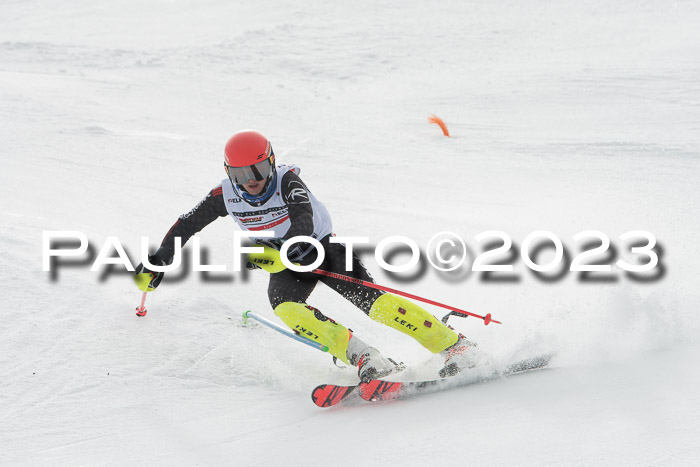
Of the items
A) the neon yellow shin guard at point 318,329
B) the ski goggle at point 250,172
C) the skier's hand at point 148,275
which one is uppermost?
the ski goggle at point 250,172

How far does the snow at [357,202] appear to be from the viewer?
10.9ft

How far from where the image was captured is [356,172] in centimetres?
873

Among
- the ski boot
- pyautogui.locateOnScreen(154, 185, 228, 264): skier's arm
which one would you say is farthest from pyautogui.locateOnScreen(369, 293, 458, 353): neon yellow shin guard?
pyautogui.locateOnScreen(154, 185, 228, 264): skier's arm

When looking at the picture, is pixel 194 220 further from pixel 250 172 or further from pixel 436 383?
pixel 436 383

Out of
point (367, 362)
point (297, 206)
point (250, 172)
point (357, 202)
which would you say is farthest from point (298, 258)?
point (357, 202)

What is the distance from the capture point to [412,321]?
13.1 feet

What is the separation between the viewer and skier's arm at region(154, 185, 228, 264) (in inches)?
166

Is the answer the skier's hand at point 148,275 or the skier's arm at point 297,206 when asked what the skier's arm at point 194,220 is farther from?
the skier's arm at point 297,206

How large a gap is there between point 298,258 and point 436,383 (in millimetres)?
1125

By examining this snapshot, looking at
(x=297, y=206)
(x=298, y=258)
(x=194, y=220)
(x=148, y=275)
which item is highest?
(x=297, y=206)

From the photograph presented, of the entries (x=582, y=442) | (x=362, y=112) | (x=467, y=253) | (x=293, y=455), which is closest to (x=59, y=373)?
(x=293, y=455)

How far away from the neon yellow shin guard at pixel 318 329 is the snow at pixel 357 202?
35 centimetres

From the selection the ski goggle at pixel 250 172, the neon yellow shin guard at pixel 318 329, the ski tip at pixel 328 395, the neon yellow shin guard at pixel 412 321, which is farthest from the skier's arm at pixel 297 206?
the ski tip at pixel 328 395

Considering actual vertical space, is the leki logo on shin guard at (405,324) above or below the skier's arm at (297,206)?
below
